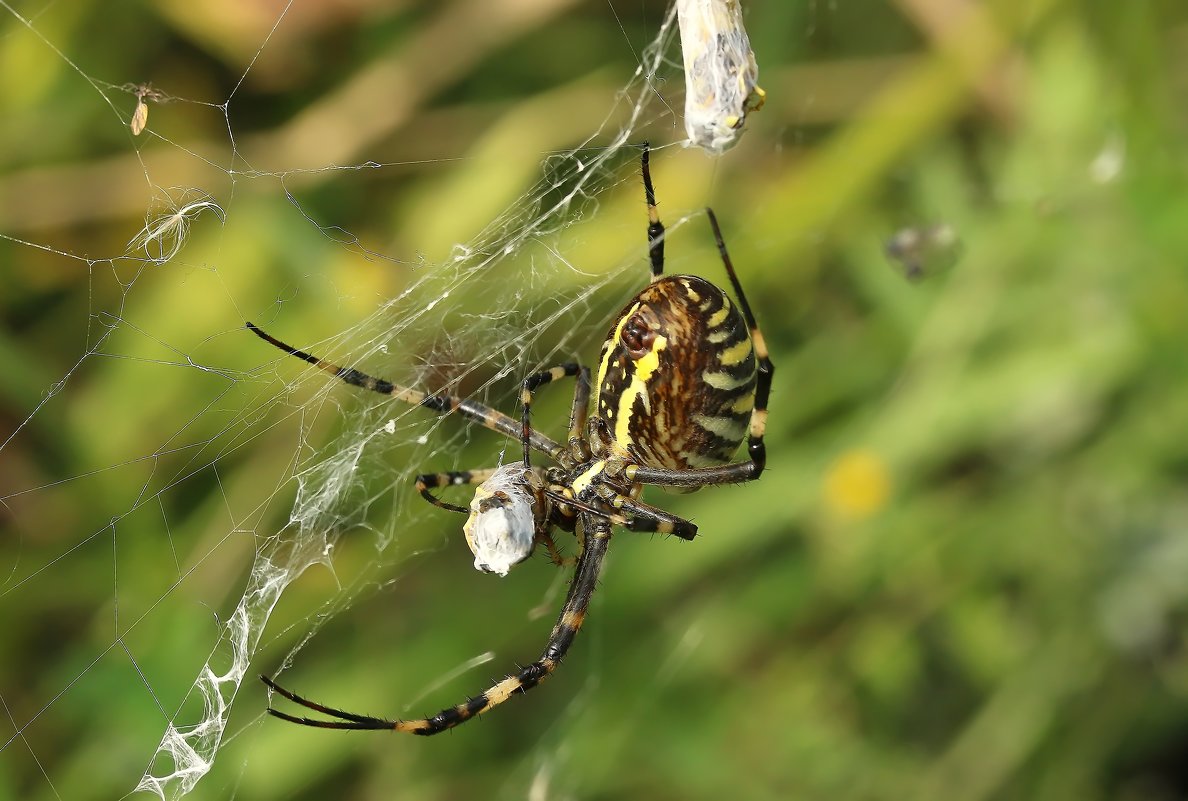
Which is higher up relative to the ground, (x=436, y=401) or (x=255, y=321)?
(x=255, y=321)

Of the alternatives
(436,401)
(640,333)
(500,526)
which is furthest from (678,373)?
(436,401)

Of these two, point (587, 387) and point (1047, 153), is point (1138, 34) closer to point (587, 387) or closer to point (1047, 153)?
point (1047, 153)

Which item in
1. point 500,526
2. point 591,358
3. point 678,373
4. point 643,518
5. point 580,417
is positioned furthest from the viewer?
point 591,358

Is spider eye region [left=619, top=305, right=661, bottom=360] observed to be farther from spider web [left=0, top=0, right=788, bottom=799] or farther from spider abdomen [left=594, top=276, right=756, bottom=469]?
spider web [left=0, top=0, right=788, bottom=799]

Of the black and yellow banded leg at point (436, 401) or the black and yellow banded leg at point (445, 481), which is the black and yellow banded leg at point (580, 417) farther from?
the black and yellow banded leg at point (445, 481)

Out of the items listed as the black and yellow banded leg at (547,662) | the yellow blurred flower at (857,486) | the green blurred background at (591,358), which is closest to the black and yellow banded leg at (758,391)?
the black and yellow banded leg at (547,662)

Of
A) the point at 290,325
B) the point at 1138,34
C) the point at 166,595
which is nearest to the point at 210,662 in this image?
the point at 166,595

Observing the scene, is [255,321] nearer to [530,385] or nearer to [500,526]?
[530,385]
